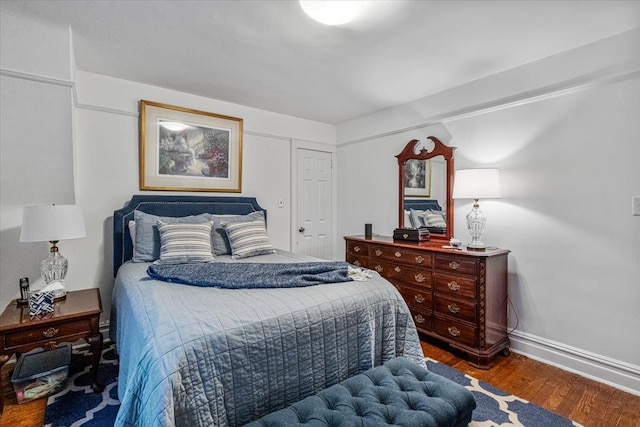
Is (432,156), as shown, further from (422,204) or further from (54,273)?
(54,273)

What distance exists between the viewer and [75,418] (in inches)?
70.6

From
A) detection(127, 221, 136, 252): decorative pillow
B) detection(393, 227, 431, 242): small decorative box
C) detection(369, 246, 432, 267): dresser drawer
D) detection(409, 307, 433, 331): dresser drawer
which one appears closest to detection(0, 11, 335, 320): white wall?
detection(127, 221, 136, 252): decorative pillow

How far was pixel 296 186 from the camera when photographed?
4176mm

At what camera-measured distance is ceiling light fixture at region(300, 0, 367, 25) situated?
1.78 meters

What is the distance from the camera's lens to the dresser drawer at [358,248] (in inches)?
137

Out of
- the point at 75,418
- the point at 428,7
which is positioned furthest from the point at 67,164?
the point at 428,7

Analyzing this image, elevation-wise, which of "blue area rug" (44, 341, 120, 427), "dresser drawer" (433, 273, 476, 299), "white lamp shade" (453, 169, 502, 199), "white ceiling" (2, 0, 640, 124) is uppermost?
"white ceiling" (2, 0, 640, 124)

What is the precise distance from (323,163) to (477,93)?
7.09ft

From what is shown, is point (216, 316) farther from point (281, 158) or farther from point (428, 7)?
point (281, 158)

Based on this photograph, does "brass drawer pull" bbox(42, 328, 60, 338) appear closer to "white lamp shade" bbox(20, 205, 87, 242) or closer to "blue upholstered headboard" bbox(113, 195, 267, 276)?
"white lamp shade" bbox(20, 205, 87, 242)

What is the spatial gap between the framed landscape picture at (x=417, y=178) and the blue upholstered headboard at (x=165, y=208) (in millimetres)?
1724

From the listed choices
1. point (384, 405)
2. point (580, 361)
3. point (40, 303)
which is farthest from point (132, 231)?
point (580, 361)

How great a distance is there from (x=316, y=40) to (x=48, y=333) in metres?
2.59

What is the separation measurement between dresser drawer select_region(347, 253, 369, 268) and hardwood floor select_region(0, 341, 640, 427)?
1.16 m
